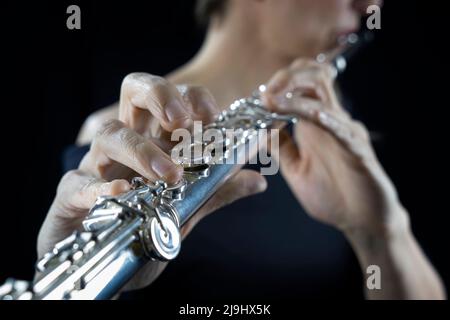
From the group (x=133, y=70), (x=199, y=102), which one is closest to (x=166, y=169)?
(x=199, y=102)

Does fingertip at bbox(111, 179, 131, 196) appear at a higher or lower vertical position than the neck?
lower

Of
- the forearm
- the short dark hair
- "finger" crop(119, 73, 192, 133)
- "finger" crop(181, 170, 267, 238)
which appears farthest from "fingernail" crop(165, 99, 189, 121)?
the short dark hair

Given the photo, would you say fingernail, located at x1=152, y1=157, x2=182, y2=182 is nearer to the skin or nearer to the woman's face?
the skin

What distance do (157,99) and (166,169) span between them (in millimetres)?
80

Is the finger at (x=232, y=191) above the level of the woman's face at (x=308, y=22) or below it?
below

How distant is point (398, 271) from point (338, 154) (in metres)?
0.25

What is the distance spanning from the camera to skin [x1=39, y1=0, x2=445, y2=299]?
1.55ft

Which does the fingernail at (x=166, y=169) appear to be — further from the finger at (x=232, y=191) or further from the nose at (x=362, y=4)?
the nose at (x=362, y=4)

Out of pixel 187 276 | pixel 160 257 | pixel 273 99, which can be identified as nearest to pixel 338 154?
pixel 273 99

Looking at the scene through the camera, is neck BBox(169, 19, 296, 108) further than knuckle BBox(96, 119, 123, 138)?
Yes

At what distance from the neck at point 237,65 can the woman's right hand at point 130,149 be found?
0.55m

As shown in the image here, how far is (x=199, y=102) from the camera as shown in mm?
489

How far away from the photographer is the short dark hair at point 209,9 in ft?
3.56

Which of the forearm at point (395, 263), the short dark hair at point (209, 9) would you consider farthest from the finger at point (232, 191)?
the short dark hair at point (209, 9)
